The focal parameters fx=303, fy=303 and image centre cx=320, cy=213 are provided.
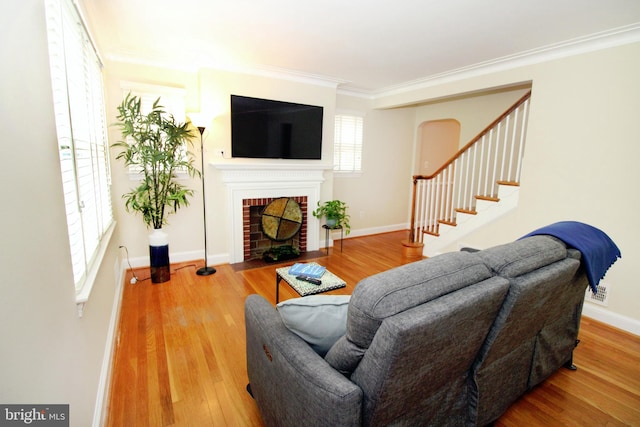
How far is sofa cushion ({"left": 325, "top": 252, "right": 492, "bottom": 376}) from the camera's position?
3.33 ft

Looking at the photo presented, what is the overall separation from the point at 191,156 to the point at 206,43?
1357 millimetres

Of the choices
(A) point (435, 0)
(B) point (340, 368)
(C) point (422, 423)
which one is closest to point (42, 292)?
(B) point (340, 368)

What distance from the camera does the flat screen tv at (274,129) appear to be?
396 cm

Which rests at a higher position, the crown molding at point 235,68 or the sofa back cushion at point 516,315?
the crown molding at point 235,68

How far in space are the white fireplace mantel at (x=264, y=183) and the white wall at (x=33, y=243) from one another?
8.91ft

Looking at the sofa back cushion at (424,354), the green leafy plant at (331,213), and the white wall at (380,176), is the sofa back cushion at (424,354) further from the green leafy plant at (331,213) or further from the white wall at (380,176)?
the white wall at (380,176)

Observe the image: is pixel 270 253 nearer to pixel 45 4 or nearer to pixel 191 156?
pixel 191 156

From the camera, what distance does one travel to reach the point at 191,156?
12.7 feet

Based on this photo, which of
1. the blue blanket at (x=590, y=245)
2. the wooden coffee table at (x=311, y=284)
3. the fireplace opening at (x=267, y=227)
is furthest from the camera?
the fireplace opening at (x=267, y=227)

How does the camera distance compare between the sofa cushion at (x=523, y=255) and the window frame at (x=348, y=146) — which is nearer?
the sofa cushion at (x=523, y=255)

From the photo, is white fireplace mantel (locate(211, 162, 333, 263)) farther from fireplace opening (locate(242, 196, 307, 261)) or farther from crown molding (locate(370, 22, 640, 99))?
crown molding (locate(370, 22, 640, 99))

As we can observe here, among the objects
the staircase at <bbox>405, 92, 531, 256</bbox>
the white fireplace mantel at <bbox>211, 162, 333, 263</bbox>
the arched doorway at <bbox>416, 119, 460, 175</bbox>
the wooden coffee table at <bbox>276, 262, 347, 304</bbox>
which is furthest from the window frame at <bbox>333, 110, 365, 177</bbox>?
the wooden coffee table at <bbox>276, 262, 347, 304</bbox>

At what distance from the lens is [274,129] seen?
4203 millimetres

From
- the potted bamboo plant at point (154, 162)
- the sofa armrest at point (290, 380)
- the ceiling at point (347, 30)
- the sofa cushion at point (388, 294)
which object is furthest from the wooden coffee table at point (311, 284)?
the ceiling at point (347, 30)
